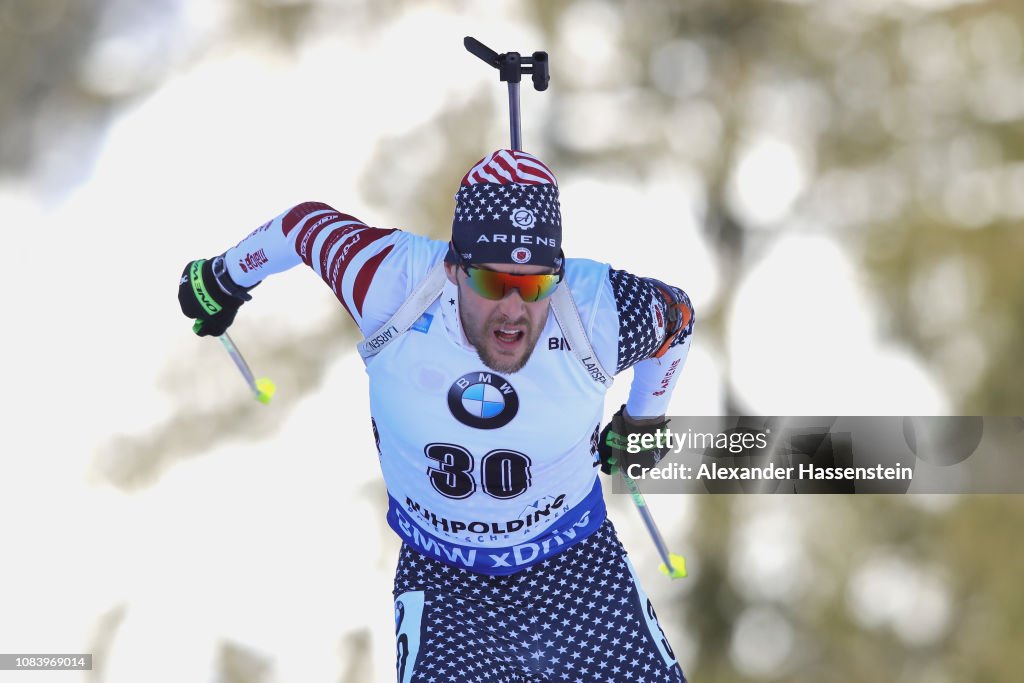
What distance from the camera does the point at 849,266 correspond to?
47.4ft

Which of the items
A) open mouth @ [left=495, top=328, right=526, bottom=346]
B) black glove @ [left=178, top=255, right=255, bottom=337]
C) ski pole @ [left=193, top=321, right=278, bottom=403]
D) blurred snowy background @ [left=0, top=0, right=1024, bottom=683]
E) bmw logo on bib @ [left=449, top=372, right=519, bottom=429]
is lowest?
bmw logo on bib @ [left=449, top=372, right=519, bottom=429]

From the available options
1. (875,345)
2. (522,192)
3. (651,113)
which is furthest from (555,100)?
(522,192)

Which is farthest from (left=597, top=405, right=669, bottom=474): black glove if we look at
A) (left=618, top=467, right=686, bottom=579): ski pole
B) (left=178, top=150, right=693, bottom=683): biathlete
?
(left=178, top=150, right=693, bottom=683): biathlete

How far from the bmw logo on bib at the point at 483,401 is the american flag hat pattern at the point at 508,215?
Answer: 373 mm

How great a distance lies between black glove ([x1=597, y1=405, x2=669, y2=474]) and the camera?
3795 millimetres

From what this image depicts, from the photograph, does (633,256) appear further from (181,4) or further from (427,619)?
(427,619)

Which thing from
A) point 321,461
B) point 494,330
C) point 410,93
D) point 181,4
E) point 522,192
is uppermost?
point 181,4

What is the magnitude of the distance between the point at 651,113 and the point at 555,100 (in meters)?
1.63

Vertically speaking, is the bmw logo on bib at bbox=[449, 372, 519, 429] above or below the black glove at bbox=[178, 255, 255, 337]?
below

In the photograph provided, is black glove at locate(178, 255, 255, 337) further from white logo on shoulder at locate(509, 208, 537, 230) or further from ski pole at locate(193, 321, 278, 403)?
white logo on shoulder at locate(509, 208, 537, 230)

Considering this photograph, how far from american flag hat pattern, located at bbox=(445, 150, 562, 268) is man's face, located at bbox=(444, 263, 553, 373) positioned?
41 mm

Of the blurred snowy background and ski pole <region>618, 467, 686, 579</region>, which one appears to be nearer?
ski pole <region>618, 467, 686, 579</region>

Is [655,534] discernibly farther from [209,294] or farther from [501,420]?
[209,294]

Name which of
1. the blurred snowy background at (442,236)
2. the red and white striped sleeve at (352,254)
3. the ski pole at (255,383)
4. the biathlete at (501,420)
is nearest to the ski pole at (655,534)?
the biathlete at (501,420)
